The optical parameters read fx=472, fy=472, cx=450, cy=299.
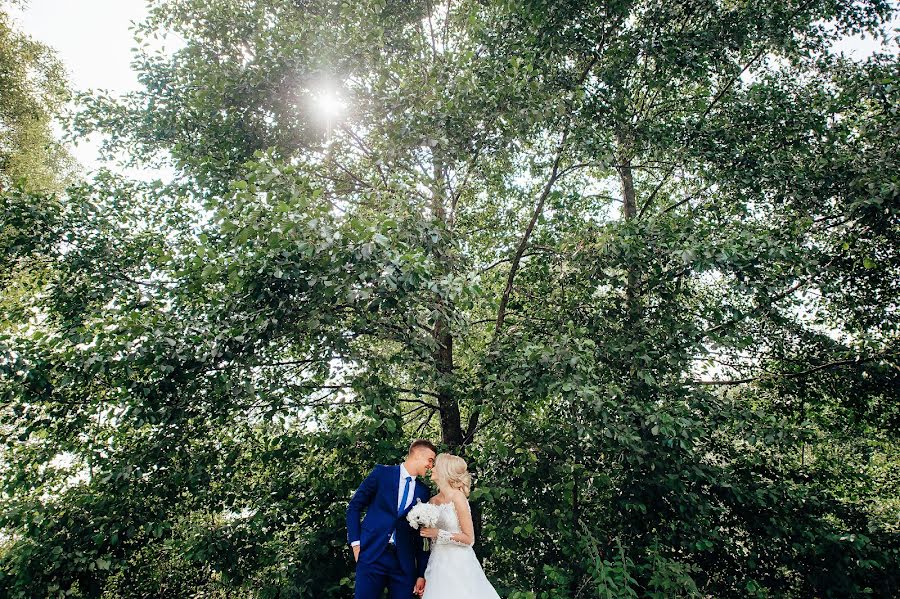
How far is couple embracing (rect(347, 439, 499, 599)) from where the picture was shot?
3.95 m

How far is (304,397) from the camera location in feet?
21.4

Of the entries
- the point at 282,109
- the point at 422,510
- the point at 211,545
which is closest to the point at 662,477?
the point at 422,510

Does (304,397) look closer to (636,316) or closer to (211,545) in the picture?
(211,545)

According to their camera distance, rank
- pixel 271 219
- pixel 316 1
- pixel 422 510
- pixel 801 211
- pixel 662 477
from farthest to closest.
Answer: pixel 316 1, pixel 801 211, pixel 662 477, pixel 271 219, pixel 422 510

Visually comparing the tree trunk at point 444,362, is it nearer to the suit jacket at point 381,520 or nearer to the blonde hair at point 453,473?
the blonde hair at point 453,473

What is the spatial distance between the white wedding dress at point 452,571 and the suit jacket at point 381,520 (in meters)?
0.17

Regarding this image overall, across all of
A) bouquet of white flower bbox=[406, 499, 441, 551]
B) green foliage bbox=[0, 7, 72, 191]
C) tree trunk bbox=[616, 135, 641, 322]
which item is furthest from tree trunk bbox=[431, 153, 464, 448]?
green foliage bbox=[0, 7, 72, 191]

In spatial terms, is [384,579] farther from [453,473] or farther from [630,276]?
[630,276]

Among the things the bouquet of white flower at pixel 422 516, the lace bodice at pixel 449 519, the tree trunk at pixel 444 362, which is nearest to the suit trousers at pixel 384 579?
the bouquet of white flower at pixel 422 516

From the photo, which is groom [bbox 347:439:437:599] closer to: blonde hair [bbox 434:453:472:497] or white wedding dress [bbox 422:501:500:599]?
white wedding dress [bbox 422:501:500:599]

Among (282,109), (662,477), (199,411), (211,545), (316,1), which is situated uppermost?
(316,1)

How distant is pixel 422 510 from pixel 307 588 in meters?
2.66

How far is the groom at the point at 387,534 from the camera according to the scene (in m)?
3.92

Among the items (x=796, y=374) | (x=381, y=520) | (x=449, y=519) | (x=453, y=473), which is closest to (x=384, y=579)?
(x=381, y=520)
